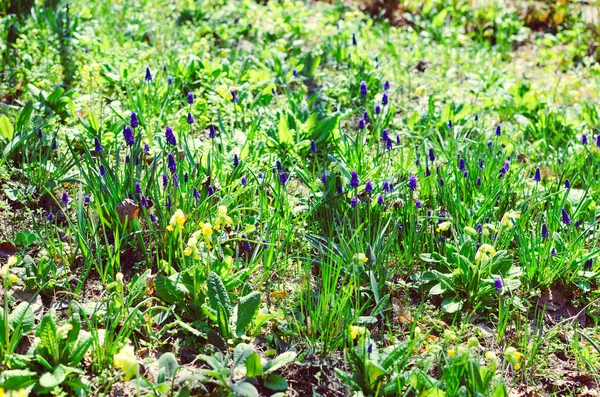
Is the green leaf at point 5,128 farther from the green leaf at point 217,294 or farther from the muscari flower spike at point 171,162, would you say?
the green leaf at point 217,294

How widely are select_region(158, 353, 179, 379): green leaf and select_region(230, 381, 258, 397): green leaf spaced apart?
232 mm

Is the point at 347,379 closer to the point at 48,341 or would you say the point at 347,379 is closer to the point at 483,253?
the point at 483,253

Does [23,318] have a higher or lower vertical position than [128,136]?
lower

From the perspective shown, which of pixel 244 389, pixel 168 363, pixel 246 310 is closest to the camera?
pixel 244 389

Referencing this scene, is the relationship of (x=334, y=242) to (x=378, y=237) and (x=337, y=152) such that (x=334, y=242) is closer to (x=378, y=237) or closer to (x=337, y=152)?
(x=378, y=237)

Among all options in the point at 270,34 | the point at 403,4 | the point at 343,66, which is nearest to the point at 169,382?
the point at 343,66

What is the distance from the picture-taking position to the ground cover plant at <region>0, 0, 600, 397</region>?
2330 millimetres

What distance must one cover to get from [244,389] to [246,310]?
405mm

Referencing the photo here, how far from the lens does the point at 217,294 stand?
246 cm

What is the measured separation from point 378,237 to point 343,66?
2.43 meters

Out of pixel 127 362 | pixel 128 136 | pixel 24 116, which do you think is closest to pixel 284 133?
pixel 128 136

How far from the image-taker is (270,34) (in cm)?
Answer: 529

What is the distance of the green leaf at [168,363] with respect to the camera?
221 cm

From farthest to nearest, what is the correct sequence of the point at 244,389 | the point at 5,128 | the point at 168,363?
the point at 5,128 < the point at 168,363 < the point at 244,389
